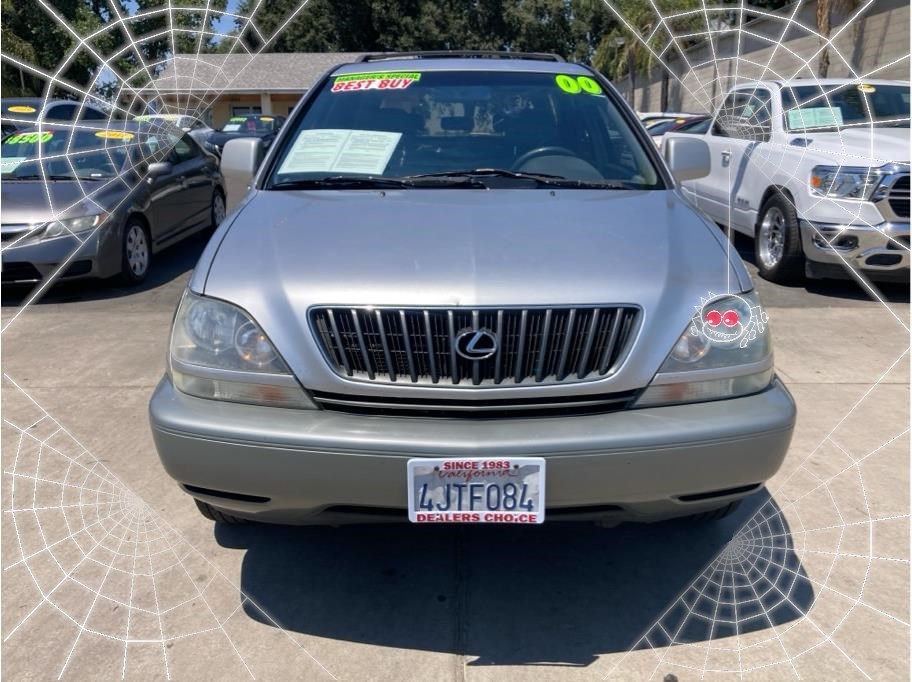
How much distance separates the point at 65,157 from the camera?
6941 millimetres

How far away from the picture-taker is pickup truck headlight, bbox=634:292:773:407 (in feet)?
7.55

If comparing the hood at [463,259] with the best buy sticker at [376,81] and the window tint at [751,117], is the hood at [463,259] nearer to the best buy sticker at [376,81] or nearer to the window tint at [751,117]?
the best buy sticker at [376,81]

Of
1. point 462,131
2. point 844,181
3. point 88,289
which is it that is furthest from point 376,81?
point 88,289

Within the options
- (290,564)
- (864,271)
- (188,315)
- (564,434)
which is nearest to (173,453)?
(188,315)

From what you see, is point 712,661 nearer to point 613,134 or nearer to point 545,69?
point 613,134

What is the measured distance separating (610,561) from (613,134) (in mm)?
1866

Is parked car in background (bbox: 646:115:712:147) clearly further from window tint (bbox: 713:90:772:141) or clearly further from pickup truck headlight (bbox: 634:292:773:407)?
pickup truck headlight (bbox: 634:292:773:407)

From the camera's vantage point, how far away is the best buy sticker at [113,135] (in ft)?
20.9

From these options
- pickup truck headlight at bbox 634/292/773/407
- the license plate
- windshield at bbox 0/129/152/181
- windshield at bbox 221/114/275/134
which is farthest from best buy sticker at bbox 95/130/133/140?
windshield at bbox 221/114/275/134

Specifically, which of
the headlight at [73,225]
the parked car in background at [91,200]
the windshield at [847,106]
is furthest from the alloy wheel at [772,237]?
the headlight at [73,225]

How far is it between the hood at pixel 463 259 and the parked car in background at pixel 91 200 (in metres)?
3.68

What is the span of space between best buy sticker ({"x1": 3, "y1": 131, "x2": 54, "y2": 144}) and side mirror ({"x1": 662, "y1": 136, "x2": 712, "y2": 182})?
601 cm

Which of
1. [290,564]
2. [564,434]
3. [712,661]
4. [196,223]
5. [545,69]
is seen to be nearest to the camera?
[564,434]

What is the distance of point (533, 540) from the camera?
3.07 m
